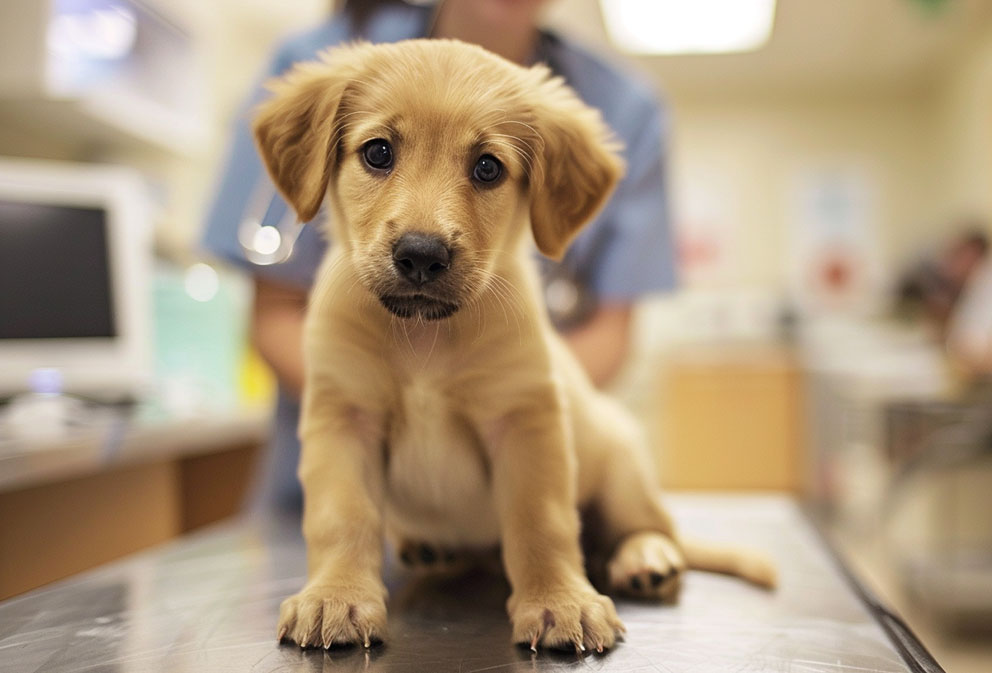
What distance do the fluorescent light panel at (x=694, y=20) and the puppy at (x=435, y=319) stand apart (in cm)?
54

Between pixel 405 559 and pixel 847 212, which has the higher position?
pixel 847 212

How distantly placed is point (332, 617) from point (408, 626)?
99 mm

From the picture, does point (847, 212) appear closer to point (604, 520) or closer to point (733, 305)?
point (733, 305)

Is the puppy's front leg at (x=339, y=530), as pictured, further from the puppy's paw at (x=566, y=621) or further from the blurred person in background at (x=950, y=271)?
the blurred person in background at (x=950, y=271)

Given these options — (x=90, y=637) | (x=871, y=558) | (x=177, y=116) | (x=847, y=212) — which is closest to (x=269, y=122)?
(x=90, y=637)

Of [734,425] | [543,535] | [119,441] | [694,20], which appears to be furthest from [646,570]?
[734,425]

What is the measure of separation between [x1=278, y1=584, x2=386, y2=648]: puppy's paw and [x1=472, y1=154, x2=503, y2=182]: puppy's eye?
0.33 metres

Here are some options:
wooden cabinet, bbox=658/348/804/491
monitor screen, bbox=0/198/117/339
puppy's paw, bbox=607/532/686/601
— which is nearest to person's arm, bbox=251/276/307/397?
puppy's paw, bbox=607/532/686/601

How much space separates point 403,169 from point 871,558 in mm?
3877

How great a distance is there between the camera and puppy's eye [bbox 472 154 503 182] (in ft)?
2.02

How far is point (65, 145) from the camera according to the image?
213cm

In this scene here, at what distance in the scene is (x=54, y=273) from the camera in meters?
1.57

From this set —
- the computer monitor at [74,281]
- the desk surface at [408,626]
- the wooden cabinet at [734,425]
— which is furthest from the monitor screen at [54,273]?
the wooden cabinet at [734,425]

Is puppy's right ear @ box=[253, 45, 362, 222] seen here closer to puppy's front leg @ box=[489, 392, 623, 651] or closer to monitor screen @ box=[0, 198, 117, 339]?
puppy's front leg @ box=[489, 392, 623, 651]
